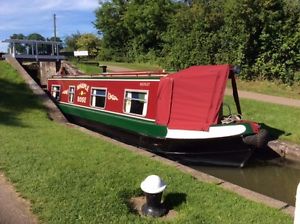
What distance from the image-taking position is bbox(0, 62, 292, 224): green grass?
4.90 meters

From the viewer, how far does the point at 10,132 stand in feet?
31.2

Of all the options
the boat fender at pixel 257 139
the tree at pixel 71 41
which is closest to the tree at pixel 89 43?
the tree at pixel 71 41

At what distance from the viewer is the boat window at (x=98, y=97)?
1284cm

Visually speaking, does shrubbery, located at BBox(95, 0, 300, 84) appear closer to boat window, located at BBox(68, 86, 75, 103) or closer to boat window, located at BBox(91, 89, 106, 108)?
boat window, located at BBox(68, 86, 75, 103)

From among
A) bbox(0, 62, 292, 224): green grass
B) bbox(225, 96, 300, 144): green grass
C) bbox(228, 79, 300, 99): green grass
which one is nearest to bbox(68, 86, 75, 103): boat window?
bbox(225, 96, 300, 144): green grass

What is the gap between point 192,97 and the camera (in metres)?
9.90

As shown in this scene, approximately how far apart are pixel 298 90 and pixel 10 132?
10809mm

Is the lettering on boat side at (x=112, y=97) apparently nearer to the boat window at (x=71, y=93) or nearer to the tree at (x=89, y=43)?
the boat window at (x=71, y=93)

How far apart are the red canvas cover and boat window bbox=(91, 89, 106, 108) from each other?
2.89 metres

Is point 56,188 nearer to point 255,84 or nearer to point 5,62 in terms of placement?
point 255,84

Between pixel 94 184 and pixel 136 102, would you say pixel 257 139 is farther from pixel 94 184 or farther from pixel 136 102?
pixel 94 184

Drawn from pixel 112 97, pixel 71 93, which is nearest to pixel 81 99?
pixel 71 93

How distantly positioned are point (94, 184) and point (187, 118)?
429 cm

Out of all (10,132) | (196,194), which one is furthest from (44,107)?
(196,194)
